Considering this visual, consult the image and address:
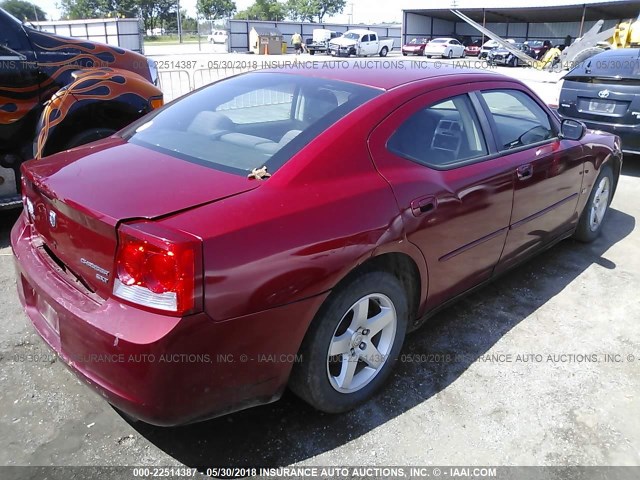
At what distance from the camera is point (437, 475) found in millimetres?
2295

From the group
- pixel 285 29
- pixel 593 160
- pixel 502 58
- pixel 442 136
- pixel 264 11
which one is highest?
pixel 264 11

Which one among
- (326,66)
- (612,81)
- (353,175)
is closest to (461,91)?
(326,66)

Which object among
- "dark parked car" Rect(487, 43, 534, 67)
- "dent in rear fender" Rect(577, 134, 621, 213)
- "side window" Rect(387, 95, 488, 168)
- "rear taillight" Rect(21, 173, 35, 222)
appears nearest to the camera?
"rear taillight" Rect(21, 173, 35, 222)

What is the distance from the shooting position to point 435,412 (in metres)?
2.67

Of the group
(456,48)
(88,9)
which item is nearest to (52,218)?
(456,48)

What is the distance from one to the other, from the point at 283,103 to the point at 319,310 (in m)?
1.48

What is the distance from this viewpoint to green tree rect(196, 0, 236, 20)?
280ft

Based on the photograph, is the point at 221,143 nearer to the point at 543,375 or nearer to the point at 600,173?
the point at 543,375

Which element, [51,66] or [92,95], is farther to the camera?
[51,66]

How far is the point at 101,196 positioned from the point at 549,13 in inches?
1985

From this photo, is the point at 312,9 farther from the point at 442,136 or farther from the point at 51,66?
the point at 442,136

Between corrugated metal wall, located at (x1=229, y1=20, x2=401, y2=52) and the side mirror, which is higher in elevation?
corrugated metal wall, located at (x1=229, y1=20, x2=401, y2=52)

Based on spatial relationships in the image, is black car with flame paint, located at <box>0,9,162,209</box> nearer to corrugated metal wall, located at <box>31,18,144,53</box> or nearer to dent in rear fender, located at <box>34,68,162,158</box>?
dent in rear fender, located at <box>34,68,162,158</box>

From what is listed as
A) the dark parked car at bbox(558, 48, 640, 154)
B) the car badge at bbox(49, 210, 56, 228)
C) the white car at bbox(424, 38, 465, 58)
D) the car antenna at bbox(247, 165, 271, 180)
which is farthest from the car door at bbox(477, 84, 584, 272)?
the white car at bbox(424, 38, 465, 58)
